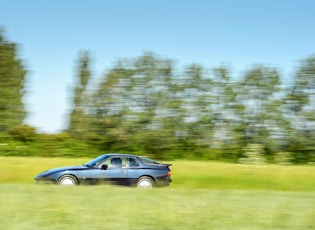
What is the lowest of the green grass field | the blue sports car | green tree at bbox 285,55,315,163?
the green grass field

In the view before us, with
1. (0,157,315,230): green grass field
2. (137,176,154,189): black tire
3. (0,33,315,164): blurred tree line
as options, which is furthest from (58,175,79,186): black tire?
(0,33,315,164): blurred tree line

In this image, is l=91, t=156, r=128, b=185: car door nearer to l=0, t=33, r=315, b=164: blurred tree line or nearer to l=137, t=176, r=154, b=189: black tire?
l=137, t=176, r=154, b=189: black tire

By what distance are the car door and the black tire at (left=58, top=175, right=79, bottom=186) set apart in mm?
659

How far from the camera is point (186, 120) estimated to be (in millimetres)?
37344

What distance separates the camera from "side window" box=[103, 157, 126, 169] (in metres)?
17.6

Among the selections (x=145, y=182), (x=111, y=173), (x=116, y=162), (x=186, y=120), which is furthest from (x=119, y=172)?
(x=186, y=120)

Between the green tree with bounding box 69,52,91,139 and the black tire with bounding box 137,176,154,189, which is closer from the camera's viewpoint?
the black tire with bounding box 137,176,154,189

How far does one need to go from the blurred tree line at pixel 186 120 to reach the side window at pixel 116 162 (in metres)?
18.2

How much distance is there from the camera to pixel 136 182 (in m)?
17.4

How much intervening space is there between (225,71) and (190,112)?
14.5 feet

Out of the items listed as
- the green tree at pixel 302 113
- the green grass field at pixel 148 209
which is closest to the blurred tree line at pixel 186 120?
the green tree at pixel 302 113

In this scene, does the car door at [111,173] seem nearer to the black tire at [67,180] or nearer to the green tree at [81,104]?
the black tire at [67,180]

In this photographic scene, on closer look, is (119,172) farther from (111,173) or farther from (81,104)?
(81,104)

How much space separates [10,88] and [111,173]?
29154 mm
